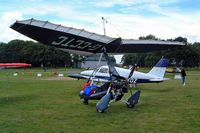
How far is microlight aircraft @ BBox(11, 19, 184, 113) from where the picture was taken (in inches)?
524

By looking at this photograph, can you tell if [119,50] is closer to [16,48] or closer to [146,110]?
[146,110]

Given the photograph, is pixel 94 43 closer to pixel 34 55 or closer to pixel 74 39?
pixel 74 39

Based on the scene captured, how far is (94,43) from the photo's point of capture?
46.3ft

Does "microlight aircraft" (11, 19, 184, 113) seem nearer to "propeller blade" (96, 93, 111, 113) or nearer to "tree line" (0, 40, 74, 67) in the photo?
"propeller blade" (96, 93, 111, 113)

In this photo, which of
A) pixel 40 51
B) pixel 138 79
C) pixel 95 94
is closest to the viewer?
pixel 95 94

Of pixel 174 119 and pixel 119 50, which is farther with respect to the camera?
pixel 119 50

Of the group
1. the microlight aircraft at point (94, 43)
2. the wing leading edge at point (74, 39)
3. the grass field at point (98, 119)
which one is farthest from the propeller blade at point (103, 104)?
the wing leading edge at point (74, 39)

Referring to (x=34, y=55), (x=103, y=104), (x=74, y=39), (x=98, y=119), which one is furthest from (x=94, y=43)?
(x=34, y=55)

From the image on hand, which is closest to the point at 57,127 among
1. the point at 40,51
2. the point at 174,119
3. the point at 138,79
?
the point at 174,119

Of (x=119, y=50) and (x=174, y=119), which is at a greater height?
(x=119, y=50)

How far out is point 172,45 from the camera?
1560cm

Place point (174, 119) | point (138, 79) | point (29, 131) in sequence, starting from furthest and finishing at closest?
1. point (138, 79)
2. point (174, 119)
3. point (29, 131)

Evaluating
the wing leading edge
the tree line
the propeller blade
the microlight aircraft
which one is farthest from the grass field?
the tree line

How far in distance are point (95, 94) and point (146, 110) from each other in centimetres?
242
